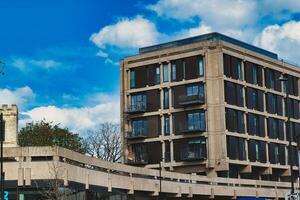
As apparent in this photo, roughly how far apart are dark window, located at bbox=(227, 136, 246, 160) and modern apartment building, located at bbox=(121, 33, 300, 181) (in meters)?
0.08

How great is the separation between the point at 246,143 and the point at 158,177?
1138 inches

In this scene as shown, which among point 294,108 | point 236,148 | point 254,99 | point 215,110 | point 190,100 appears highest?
point 254,99

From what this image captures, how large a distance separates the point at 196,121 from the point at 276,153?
16790 mm

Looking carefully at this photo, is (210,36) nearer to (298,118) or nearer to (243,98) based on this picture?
(243,98)

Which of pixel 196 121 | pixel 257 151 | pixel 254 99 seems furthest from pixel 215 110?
pixel 257 151

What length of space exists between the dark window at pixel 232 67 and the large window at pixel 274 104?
8.42 m

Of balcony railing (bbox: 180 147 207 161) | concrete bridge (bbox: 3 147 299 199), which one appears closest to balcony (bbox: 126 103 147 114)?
balcony railing (bbox: 180 147 207 161)

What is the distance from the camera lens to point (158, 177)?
68125 mm

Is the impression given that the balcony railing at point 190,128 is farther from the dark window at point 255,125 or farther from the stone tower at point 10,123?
the stone tower at point 10,123

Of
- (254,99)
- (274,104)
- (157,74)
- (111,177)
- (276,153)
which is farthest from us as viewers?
(274,104)

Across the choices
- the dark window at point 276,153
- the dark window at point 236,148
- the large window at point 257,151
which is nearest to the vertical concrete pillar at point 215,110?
the dark window at point 236,148

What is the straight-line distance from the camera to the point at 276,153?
100 metres

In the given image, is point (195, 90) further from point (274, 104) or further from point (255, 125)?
point (274, 104)

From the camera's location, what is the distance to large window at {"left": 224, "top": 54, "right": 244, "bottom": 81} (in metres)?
92.1
